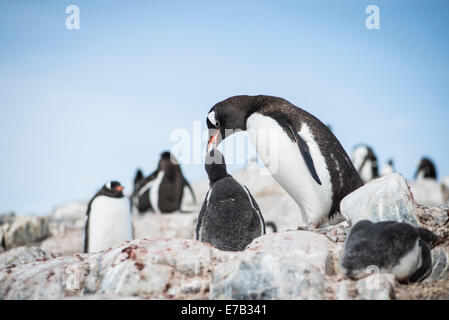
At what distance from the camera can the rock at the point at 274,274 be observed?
277 cm

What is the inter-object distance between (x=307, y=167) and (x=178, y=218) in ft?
24.1

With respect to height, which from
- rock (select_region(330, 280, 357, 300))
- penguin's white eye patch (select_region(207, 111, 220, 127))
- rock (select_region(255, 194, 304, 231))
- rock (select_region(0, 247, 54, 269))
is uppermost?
penguin's white eye patch (select_region(207, 111, 220, 127))

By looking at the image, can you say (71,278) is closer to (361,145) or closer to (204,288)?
(204,288)

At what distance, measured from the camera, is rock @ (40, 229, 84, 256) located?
9.98 metres

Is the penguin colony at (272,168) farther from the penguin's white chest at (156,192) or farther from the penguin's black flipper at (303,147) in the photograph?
the penguin's white chest at (156,192)

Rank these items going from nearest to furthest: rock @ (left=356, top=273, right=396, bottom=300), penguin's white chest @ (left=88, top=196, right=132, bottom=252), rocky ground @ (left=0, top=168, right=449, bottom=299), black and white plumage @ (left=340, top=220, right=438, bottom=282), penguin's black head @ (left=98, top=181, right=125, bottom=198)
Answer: rock @ (left=356, top=273, right=396, bottom=300) → rocky ground @ (left=0, top=168, right=449, bottom=299) → black and white plumage @ (left=340, top=220, right=438, bottom=282) → penguin's white chest @ (left=88, top=196, right=132, bottom=252) → penguin's black head @ (left=98, top=181, right=125, bottom=198)

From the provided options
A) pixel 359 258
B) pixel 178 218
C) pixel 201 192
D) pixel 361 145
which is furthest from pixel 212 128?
pixel 361 145

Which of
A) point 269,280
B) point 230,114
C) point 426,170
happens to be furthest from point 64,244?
point 426,170

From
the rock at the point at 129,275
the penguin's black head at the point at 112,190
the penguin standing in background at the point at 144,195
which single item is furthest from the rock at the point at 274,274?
the penguin standing in background at the point at 144,195

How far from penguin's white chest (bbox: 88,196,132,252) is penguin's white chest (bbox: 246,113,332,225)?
3774mm

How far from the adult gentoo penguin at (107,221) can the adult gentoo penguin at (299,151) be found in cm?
355

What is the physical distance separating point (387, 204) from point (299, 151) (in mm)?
1115

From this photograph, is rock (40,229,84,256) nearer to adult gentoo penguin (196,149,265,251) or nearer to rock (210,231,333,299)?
adult gentoo penguin (196,149,265,251)

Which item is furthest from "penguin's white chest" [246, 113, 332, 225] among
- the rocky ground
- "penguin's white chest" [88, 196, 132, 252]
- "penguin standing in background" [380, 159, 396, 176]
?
"penguin standing in background" [380, 159, 396, 176]
